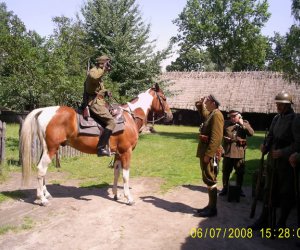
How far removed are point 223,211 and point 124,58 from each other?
467 inches

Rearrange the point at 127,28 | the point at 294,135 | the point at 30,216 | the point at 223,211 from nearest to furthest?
the point at 294,135 < the point at 30,216 < the point at 223,211 < the point at 127,28

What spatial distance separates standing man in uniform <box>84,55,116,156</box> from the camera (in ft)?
21.1

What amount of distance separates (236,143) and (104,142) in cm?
301

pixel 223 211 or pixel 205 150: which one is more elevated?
pixel 205 150

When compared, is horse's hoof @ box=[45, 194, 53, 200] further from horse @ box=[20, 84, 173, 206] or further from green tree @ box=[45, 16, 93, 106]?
green tree @ box=[45, 16, 93, 106]

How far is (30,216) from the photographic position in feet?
19.3

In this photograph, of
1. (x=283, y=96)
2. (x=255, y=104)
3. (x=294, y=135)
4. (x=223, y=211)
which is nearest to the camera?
(x=294, y=135)

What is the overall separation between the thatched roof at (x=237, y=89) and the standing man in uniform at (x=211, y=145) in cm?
1991

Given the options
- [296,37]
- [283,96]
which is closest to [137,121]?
[283,96]

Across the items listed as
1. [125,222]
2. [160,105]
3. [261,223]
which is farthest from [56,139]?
[261,223]

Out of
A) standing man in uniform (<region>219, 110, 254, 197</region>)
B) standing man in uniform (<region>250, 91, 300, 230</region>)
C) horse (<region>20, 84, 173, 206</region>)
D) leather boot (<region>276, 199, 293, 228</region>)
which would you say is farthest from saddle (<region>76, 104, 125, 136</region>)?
leather boot (<region>276, 199, 293, 228</region>)

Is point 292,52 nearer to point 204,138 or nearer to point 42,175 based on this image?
point 204,138

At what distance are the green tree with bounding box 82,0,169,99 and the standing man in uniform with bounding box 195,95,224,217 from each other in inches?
422

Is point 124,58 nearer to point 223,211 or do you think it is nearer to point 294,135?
point 223,211
